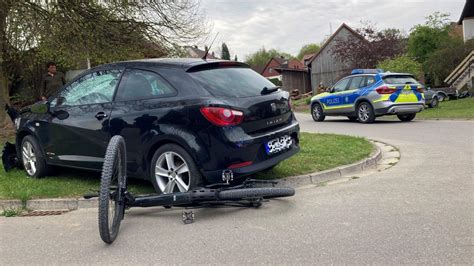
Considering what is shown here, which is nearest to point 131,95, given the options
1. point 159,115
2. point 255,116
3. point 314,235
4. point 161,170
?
point 159,115

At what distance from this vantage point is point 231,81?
5.52m

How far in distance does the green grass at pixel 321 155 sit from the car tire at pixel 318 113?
24.3 feet

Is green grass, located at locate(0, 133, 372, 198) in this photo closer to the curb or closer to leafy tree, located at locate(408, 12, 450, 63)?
the curb

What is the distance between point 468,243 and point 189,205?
2.74 m

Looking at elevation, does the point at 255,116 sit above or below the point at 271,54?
below

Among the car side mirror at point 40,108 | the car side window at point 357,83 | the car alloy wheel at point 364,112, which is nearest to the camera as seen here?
the car side mirror at point 40,108

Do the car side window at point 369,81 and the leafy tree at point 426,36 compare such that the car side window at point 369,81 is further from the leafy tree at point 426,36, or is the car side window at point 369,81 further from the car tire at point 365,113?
the leafy tree at point 426,36

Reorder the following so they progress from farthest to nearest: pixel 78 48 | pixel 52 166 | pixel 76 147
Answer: pixel 78 48 < pixel 52 166 < pixel 76 147

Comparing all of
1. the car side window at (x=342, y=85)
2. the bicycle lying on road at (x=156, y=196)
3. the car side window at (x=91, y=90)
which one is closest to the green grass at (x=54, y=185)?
the bicycle lying on road at (x=156, y=196)

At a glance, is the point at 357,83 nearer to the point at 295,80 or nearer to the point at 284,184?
the point at 284,184

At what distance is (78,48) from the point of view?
14.3 m

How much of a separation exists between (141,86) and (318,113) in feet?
41.9

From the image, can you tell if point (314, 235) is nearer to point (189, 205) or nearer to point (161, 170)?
point (189, 205)

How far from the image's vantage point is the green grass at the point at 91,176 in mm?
5959
